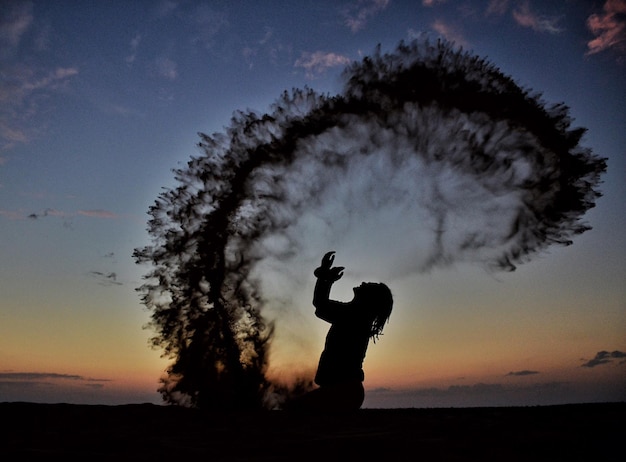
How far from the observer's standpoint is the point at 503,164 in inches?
619

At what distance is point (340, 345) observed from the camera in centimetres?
848

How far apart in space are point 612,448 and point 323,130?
47.6 feet

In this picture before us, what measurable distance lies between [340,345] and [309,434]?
3.59 m

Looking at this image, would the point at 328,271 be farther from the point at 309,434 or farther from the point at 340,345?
the point at 309,434

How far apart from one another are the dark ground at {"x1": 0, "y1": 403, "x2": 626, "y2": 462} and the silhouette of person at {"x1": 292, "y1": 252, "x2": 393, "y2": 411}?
1248mm

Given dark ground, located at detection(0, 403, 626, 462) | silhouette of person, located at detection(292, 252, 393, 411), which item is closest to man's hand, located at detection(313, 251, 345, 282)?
silhouette of person, located at detection(292, 252, 393, 411)

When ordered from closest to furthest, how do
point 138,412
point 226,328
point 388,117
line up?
1. point 138,412
2. point 388,117
3. point 226,328

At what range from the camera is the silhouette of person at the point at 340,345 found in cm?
811

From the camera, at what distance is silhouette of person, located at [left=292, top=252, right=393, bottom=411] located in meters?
8.11

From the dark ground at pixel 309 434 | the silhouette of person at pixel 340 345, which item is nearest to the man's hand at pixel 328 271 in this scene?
the silhouette of person at pixel 340 345

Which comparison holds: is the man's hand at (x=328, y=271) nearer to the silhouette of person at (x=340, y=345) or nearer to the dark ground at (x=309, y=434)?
the silhouette of person at (x=340, y=345)

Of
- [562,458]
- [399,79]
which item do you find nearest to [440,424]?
[562,458]

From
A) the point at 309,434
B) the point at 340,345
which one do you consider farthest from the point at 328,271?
the point at 309,434

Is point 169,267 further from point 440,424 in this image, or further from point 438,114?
point 440,424
